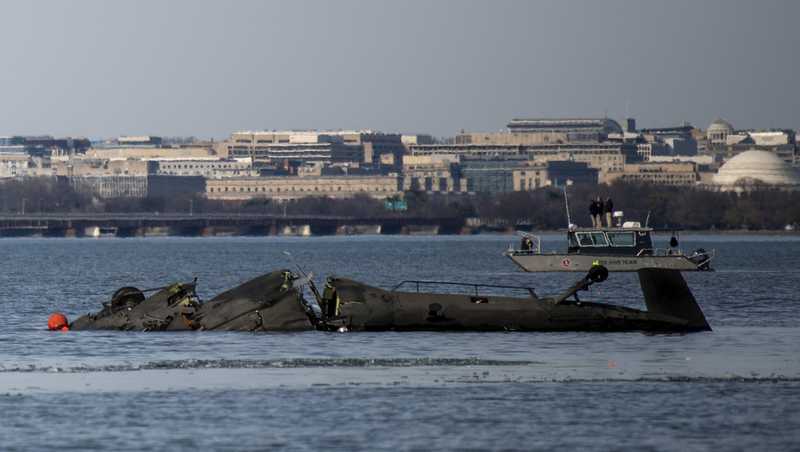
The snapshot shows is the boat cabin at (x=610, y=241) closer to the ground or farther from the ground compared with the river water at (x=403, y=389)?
farther from the ground

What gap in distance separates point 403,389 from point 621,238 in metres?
56.0

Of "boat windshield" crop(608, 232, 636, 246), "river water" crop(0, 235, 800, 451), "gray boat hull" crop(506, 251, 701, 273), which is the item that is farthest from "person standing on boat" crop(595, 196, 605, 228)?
"river water" crop(0, 235, 800, 451)

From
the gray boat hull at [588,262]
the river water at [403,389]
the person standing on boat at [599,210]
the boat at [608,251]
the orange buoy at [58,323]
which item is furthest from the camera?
the gray boat hull at [588,262]

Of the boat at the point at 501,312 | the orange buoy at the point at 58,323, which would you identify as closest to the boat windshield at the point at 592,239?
the orange buoy at the point at 58,323

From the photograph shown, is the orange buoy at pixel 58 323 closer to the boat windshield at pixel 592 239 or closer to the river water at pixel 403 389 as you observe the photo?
the river water at pixel 403 389

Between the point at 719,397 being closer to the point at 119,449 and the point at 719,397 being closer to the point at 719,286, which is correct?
the point at 119,449

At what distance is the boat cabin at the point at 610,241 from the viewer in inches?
3834

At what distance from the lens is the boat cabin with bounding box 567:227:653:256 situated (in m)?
97.4

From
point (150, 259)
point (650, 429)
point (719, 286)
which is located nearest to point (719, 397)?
point (650, 429)

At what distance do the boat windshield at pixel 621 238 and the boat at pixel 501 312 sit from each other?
4200cm

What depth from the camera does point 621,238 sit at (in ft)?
321

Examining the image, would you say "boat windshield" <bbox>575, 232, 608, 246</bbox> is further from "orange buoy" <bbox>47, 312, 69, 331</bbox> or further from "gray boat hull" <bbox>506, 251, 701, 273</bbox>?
"orange buoy" <bbox>47, 312, 69, 331</bbox>

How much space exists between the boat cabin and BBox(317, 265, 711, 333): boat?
41752 mm

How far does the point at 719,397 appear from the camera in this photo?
41.1 meters
